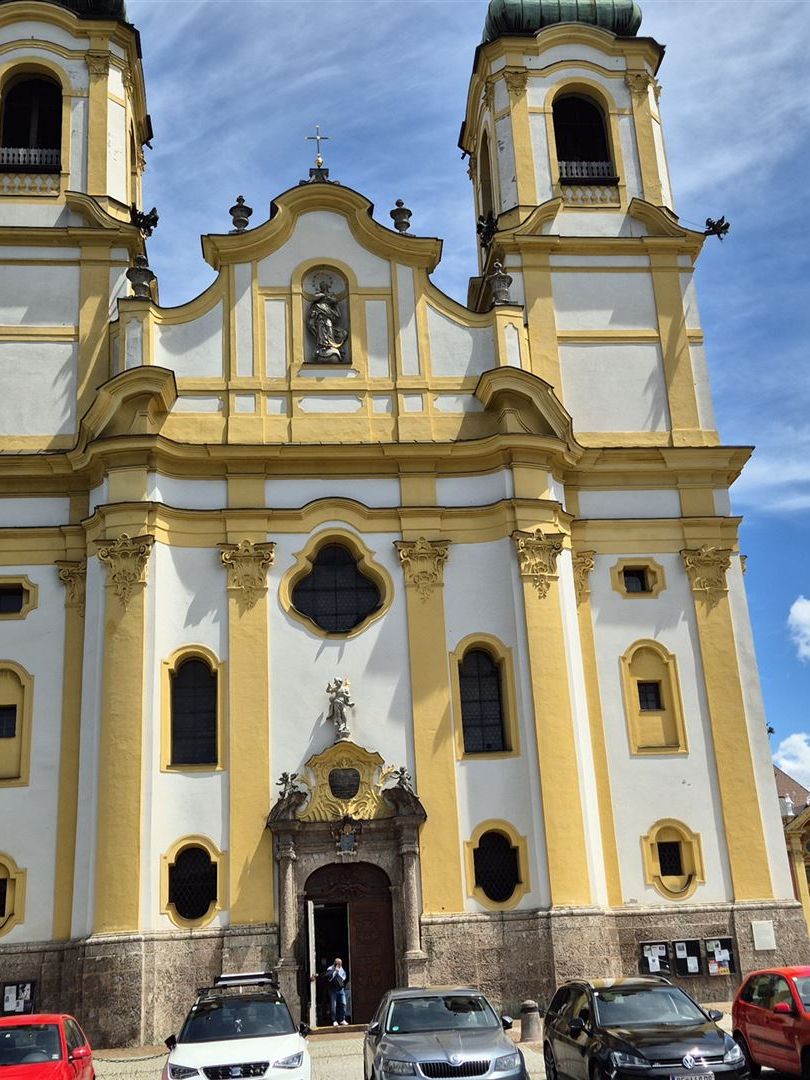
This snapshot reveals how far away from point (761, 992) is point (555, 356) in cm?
1563

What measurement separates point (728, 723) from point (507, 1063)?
13.2 meters

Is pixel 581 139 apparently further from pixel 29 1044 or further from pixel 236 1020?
pixel 29 1044

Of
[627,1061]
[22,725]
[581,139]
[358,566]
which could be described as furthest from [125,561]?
[581,139]

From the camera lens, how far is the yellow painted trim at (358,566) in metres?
24.2

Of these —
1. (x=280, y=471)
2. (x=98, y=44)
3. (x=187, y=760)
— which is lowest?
(x=187, y=760)

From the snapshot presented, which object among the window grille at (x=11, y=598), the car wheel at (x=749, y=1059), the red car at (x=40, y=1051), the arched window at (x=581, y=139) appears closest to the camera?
the red car at (x=40, y=1051)

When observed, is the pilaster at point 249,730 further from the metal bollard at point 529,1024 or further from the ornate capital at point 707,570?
the ornate capital at point 707,570

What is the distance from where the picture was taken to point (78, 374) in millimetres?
26266

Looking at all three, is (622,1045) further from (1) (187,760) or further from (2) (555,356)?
(2) (555,356)

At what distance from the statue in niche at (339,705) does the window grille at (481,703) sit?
7.58 feet

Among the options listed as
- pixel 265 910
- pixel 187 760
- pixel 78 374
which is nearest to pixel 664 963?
pixel 265 910

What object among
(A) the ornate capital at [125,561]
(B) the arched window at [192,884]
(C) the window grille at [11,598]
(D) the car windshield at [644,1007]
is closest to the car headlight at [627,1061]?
(D) the car windshield at [644,1007]

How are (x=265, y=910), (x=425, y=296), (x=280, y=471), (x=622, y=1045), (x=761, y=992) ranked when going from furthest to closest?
(x=425, y=296) < (x=280, y=471) < (x=265, y=910) < (x=761, y=992) < (x=622, y=1045)

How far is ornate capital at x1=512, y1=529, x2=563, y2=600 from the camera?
2433 centimetres
